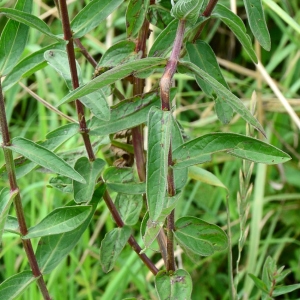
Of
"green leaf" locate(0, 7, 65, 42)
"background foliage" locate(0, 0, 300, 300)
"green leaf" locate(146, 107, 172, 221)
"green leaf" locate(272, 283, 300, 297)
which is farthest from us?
"background foliage" locate(0, 0, 300, 300)

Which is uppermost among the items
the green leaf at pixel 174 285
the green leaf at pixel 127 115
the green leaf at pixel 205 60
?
the green leaf at pixel 205 60

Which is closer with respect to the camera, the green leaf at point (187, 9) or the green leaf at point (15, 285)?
Result: the green leaf at point (187, 9)

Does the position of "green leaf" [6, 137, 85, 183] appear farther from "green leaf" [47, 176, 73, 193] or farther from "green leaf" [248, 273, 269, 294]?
"green leaf" [248, 273, 269, 294]

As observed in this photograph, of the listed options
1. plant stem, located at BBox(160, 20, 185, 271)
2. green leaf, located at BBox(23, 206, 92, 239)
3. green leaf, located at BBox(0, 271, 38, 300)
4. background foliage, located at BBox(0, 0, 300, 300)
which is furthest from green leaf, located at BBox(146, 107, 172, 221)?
background foliage, located at BBox(0, 0, 300, 300)

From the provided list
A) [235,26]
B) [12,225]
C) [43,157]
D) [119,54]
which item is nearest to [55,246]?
[12,225]

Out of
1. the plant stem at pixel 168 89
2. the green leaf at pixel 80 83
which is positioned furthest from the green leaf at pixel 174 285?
the green leaf at pixel 80 83

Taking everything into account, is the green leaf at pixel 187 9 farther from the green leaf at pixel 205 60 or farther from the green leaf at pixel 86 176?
the green leaf at pixel 86 176

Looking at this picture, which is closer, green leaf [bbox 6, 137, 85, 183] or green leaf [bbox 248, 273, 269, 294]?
green leaf [bbox 6, 137, 85, 183]
